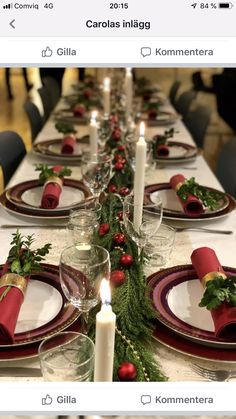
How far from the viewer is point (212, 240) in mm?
1214

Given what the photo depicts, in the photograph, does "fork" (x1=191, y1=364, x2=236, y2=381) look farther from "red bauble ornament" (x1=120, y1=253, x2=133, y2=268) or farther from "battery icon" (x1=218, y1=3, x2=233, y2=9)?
"battery icon" (x1=218, y1=3, x2=233, y2=9)

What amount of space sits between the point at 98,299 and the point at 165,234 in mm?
329

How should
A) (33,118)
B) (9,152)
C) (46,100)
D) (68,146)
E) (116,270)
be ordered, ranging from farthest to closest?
(46,100), (33,118), (9,152), (68,146), (116,270)

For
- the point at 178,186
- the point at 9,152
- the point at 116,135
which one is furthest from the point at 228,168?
the point at 9,152

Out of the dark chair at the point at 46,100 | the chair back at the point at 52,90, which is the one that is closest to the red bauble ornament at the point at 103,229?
the dark chair at the point at 46,100

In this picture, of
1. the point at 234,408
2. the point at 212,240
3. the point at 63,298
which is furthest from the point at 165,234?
the point at 234,408

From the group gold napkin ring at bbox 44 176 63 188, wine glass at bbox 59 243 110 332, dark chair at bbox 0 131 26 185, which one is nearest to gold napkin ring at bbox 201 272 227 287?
wine glass at bbox 59 243 110 332

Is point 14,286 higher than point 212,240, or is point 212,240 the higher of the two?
point 212,240

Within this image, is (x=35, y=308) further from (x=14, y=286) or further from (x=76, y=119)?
(x=76, y=119)

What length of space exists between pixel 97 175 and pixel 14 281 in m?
0.52

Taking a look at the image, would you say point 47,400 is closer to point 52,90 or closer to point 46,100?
point 46,100

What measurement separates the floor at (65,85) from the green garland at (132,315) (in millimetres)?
2996

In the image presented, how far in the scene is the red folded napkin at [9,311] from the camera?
796mm

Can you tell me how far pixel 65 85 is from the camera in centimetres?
721
